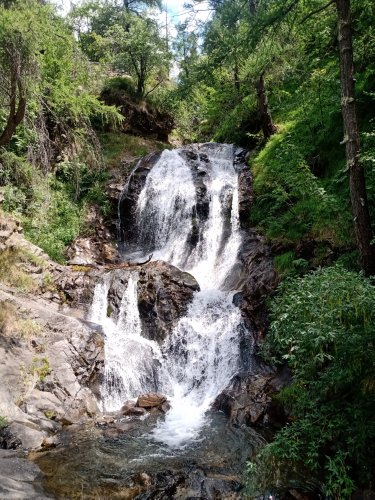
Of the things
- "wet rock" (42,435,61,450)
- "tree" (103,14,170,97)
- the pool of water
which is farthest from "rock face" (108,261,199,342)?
"tree" (103,14,170,97)

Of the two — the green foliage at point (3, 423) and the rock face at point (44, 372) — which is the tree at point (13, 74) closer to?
the rock face at point (44, 372)

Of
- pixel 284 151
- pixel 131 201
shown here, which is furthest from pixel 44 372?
pixel 131 201

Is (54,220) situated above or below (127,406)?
above

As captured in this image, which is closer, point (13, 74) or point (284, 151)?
point (13, 74)

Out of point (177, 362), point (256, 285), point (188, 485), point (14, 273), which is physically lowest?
point (188, 485)

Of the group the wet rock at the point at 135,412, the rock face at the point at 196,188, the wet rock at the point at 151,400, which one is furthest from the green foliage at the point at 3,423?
the rock face at the point at 196,188

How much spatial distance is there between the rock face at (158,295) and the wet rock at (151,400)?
205 cm

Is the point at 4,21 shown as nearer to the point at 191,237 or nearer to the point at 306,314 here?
the point at 306,314

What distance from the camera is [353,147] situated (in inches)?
288

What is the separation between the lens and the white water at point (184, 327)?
9496 millimetres

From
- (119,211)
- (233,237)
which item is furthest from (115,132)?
(233,237)

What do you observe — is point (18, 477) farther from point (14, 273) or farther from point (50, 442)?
point (14, 273)

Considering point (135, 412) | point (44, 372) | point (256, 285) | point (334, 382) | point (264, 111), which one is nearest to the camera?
point (334, 382)

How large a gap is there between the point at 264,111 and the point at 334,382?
44.7ft
